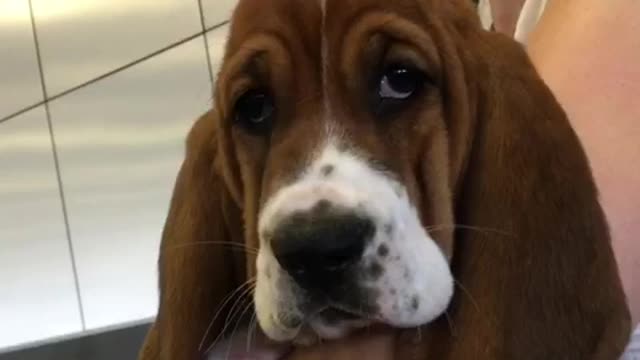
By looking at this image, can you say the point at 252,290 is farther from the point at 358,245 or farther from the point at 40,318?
the point at 40,318

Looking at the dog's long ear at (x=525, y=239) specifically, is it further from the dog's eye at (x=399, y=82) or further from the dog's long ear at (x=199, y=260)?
the dog's long ear at (x=199, y=260)

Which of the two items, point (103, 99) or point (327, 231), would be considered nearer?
point (327, 231)

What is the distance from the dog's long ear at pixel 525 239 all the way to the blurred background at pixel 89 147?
2315 millimetres

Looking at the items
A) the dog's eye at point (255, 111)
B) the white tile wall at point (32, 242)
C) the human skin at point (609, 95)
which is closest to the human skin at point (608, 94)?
the human skin at point (609, 95)

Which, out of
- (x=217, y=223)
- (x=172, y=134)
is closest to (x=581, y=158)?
(x=217, y=223)

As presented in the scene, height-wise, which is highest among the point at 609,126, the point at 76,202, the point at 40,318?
the point at 609,126

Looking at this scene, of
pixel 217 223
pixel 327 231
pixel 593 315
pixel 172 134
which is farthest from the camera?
pixel 172 134

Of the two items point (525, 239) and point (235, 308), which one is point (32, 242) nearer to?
point (235, 308)

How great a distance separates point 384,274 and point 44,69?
286cm

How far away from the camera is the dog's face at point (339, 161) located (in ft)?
3.37

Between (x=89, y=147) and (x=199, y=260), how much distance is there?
2.50m

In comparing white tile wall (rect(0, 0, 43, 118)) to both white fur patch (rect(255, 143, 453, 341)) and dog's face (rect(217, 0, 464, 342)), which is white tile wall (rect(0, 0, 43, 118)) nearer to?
dog's face (rect(217, 0, 464, 342))

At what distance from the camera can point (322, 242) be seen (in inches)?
39.4

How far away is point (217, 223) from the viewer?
50.1 inches
